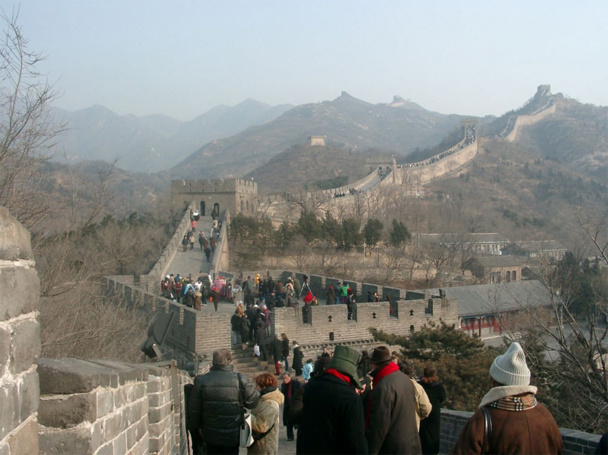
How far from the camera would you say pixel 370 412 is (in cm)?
501

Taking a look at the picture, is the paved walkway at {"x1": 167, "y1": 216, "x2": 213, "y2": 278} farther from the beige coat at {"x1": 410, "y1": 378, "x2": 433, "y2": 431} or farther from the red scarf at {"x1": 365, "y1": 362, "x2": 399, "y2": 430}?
the red scarf at {"x1": 365, "y1": 362, "x2": 399, "y2": 430}

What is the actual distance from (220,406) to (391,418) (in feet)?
4.74

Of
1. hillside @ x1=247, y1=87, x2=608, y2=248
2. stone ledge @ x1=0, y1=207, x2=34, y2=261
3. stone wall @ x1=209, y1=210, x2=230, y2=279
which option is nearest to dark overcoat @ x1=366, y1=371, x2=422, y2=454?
stone ledge @ x1=0, y1=207, x2=34, y2=261

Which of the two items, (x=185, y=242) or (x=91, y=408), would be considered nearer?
(x=91, y=408)

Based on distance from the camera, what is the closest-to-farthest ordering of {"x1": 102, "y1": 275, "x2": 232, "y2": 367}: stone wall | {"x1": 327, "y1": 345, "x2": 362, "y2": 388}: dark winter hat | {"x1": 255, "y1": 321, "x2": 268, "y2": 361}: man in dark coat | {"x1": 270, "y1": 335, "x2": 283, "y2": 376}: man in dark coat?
1. {"x1": 327, "y1": 345, "x2": 362, "y2": 388}: dark winter hat
2. {"x1": 270, "y1": 335, "x2": 283, "y2": 376}: man in dark coat
3. {"x1": 102, "y1": 275, "x2": 232, "y2": 367}: stone wall
4. {"x1": 255, "y1": 321, "x2": 268, "y2": 361}: man in dark coat

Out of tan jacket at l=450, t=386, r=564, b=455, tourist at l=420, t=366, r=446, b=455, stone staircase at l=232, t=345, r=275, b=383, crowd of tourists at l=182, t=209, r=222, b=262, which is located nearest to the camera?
tan jacket at l=450, t=386, r=564, b=455

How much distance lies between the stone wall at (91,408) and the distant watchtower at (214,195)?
143 feet

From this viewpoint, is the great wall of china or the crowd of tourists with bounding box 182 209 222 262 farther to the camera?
the crowd of tourists with bounding box 182 209 222 262

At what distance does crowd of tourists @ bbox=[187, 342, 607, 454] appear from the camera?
379 centimetres

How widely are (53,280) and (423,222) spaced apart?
164 feet

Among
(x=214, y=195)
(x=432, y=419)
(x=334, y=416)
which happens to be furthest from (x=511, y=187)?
(x=334, y=416)

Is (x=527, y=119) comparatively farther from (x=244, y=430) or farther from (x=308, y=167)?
(x=244, y=430)

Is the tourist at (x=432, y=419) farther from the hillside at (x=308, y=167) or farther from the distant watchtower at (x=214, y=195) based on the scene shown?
the hillside at (x=308, y=167)

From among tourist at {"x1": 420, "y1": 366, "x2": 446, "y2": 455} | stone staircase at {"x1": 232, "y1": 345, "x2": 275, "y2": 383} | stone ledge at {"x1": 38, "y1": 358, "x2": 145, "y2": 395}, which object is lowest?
stone staircase at {"x1": 232, "y1": 345, "x2": 275, "y2": 383}
